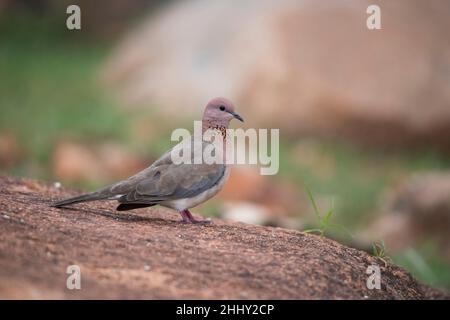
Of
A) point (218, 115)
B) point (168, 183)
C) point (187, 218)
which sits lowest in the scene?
point (187, 218)

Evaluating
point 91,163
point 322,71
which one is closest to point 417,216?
point 322,71

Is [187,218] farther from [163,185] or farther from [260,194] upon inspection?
[260,194]

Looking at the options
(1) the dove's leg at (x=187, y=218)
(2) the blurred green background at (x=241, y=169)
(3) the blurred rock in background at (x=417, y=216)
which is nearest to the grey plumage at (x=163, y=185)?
(1) the dove's leg at (x=187, y=218)

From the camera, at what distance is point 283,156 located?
12156 millimetres

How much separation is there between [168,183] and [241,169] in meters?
5.56

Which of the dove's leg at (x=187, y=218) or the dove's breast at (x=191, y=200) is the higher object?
the dove's breast at (x=191, y=200)

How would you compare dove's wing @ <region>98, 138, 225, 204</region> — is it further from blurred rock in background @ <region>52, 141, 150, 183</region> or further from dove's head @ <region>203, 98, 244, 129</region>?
blurred rock in background @ <region>52, 141, 150, 183</region>

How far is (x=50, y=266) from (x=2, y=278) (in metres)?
0.28

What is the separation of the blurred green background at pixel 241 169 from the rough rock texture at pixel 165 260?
2924 millimetres

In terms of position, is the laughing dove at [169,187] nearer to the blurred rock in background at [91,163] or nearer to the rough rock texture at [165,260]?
the rough rock texture at [165,260]

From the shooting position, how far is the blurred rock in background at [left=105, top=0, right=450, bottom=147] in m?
12.4

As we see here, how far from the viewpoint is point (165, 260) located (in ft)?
13.9

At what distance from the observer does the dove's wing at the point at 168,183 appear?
5242mm
